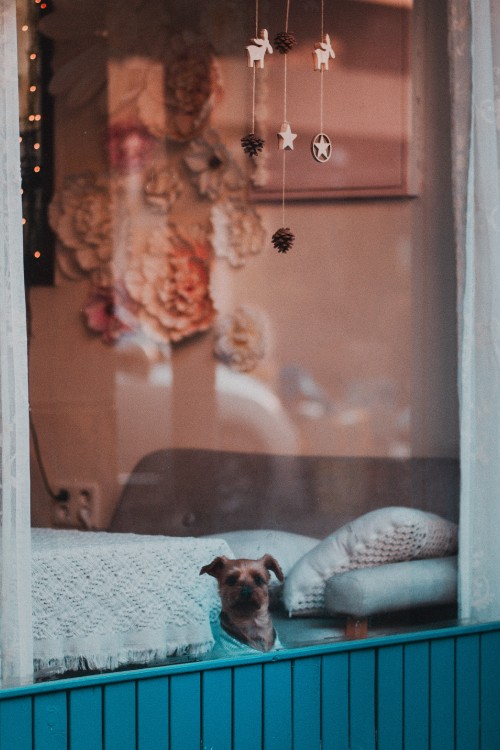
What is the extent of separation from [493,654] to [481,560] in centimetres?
25

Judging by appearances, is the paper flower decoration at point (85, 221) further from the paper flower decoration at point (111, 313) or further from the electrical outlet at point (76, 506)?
the electrical outlet at point (76, 506)

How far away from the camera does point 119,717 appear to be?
232cm

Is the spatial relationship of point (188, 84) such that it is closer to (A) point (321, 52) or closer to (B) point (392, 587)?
(A) point (321, 52)

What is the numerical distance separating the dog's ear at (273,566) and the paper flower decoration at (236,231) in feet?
4.22

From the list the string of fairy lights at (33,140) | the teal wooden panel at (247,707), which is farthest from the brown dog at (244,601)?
the string of fairy lights at (33,140)

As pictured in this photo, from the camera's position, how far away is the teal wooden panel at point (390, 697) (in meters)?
2.63

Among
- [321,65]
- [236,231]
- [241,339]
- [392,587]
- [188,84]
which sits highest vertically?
[188,84]

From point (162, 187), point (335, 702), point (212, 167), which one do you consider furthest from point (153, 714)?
point (162, 187)

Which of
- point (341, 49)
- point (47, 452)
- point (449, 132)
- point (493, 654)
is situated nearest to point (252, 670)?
point (493, 654)

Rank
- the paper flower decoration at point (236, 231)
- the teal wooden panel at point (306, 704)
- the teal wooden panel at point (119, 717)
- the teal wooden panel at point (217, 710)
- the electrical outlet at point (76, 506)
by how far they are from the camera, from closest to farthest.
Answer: the teal wooden panel at point (119, 717), the teal wooden panel at point (217, 710), the teal wooden panel at point (306, 704), the electrical outlet at point (76, 506), the paper flower decoration at point (236, 231)

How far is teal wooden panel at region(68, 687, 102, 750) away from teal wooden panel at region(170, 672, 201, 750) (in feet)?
0.58

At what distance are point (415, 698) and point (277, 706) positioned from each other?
40 cm

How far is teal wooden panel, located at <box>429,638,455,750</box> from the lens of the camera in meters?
2.69

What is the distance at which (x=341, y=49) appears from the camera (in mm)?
3213
